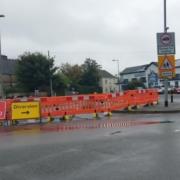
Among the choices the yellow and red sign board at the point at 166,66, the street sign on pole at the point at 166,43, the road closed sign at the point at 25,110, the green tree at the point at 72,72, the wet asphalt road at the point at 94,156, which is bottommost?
the wet asphalt road at the point at 94,156

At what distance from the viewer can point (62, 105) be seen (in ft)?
75.8

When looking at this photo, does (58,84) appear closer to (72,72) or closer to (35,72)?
(35,72)

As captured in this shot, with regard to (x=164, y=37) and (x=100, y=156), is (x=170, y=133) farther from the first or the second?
(x=164, y=37)

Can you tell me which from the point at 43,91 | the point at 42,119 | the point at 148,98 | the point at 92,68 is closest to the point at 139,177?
the point at 42,119

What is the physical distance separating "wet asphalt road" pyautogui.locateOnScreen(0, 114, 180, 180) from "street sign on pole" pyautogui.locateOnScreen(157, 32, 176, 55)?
13.0 m

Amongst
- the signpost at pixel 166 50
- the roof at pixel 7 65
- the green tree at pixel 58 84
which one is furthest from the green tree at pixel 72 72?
the signpost at pixel 166 50

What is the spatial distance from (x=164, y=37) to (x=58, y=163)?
19056mm

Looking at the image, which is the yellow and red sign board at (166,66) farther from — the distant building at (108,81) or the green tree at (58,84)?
the distant building at (108,81)

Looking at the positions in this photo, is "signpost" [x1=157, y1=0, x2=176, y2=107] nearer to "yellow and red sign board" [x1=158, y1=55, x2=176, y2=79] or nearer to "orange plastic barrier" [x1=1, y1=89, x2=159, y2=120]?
"yellow and red sign board" [x1=158, y1=55, x2=176, y2=79]

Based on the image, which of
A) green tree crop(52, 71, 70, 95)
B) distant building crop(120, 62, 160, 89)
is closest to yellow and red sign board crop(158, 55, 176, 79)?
green tree crop(52, 71, 70, 95)

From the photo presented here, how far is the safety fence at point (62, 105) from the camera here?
2127 centimetres

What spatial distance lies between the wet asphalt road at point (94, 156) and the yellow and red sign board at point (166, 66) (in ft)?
42.6

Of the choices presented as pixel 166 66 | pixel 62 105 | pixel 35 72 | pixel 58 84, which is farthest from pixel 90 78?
pixel 62 105

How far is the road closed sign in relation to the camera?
21250 millimetres
